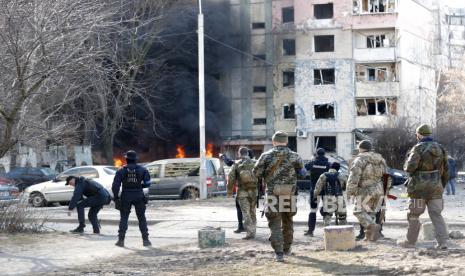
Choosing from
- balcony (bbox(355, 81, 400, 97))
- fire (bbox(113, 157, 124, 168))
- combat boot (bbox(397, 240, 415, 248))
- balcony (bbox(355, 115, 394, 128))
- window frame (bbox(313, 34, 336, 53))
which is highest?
window frame (bbox(313, 34, 336, 53))

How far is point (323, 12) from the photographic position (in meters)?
50.2

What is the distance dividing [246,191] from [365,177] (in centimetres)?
240

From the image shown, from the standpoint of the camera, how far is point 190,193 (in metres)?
23.6

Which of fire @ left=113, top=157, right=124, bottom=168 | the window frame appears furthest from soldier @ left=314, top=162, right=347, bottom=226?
the window frame

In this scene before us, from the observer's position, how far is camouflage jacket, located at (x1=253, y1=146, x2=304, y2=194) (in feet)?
31.6

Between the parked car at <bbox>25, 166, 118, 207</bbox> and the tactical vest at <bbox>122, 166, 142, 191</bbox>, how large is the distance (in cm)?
1153

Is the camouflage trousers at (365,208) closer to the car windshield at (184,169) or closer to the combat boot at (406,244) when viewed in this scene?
the combat boot at (406,244)

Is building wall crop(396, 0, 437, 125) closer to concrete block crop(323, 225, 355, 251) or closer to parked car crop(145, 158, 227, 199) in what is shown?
parked car crop(145, 158, 227, 199)

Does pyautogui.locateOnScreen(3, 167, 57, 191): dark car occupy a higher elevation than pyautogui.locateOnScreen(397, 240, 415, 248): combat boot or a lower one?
higher

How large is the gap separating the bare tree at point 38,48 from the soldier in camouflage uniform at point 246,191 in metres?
3.49

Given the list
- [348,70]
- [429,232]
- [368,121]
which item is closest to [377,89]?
[368,121]

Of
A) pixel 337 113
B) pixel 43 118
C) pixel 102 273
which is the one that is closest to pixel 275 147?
pixel 102 273

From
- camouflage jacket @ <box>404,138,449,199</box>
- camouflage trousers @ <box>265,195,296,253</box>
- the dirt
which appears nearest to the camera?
the dirt

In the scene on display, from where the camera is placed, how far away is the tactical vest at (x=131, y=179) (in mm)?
12141
